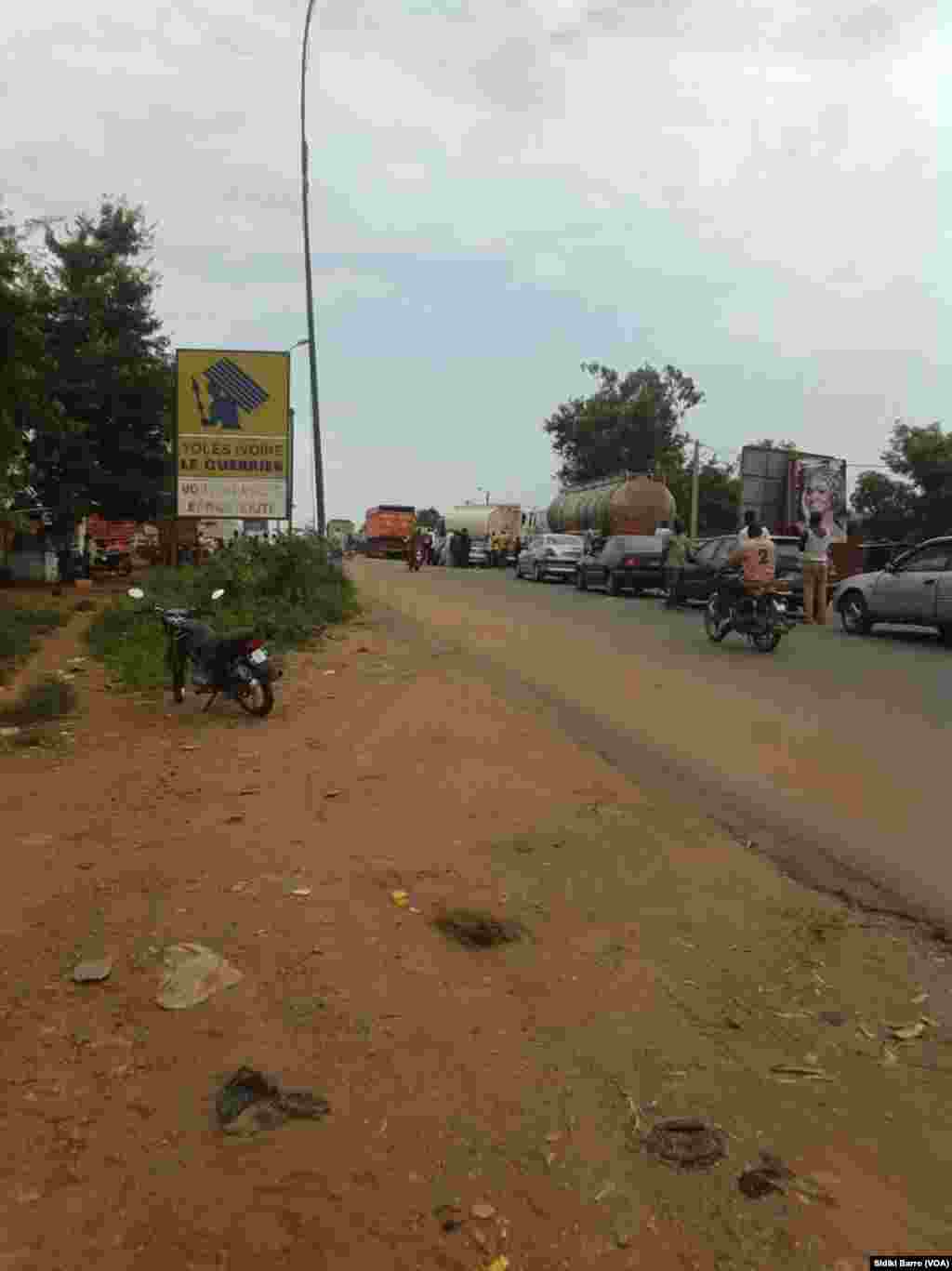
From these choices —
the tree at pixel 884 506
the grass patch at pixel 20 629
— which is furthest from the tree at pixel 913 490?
the grass patch at pixel 20 629

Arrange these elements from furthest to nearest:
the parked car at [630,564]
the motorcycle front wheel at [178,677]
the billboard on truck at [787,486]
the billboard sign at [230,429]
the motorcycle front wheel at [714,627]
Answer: the billboard on truck at [787,486] < the parked car at [630,564] < the billboard sign at [230,429] < the motorcycle front wheel at [714,627] < the motorcycle front wheel at [178,677]

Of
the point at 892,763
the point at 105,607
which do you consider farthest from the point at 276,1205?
the point at 105,607

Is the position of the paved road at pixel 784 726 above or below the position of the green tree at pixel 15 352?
below

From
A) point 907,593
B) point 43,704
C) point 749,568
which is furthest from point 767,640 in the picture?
point 43,704

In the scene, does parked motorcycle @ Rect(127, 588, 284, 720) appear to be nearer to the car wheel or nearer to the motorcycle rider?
the motorcycle rider

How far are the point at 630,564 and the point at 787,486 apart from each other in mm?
4380

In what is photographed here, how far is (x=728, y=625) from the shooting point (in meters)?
13.8

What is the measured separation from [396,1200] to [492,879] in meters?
2.26

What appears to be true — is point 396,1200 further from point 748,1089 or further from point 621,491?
point 621,491

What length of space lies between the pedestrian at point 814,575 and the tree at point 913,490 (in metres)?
20.0

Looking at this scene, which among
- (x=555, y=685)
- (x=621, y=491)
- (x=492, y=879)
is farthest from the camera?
(x=621, y=491)

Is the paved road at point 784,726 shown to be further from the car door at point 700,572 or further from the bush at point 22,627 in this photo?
the bush at point 22,627

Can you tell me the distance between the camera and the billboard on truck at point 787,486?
2553cm

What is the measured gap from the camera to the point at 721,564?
19188 millimetres
